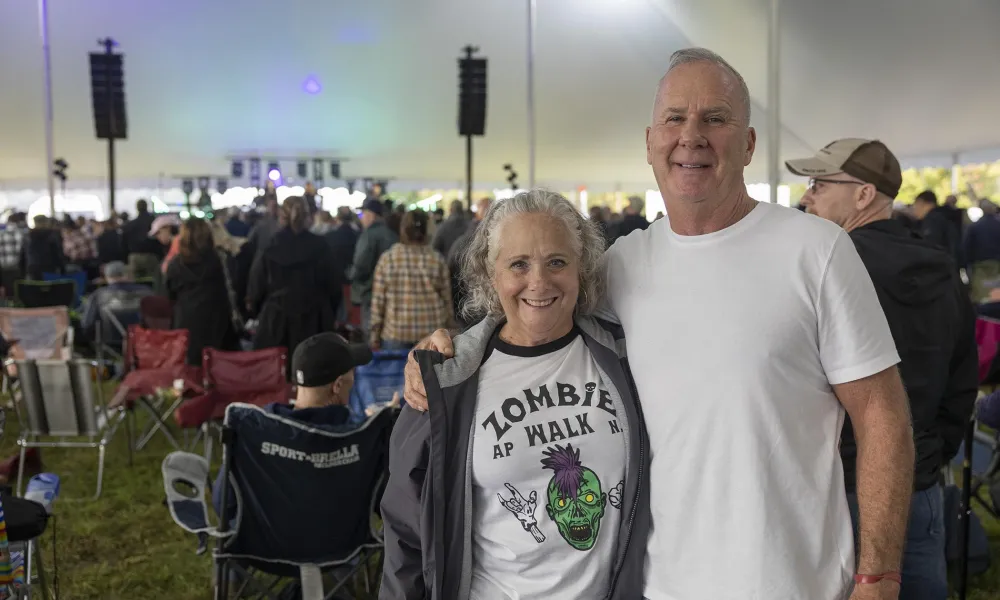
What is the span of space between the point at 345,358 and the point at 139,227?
7.40m

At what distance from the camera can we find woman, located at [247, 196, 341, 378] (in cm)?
530

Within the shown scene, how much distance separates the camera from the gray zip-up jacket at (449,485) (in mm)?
1404

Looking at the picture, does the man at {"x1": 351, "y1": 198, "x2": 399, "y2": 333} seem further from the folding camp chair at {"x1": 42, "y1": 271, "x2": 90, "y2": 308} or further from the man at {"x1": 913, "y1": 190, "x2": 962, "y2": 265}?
the man at {"x1": 913, "y1": 190, "x2": 962, "y2": 265}

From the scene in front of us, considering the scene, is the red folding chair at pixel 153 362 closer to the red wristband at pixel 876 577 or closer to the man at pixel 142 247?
the man at pixel 142 247

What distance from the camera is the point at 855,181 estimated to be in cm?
211

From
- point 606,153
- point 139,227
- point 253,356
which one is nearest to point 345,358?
point 253,356

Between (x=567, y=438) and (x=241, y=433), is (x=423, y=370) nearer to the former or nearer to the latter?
(x=567, y=438)

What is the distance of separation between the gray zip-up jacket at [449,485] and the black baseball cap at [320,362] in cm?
130

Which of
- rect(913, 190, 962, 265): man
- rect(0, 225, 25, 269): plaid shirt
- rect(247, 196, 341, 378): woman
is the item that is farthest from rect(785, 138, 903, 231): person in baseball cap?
rect(0, 225, 25, 269): plaid shirt

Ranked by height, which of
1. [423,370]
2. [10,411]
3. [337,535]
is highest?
[423,370]

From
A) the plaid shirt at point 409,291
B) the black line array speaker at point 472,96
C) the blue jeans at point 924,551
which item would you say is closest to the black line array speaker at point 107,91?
the black line array speaker at point 472,96

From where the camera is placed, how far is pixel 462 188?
2356 centimetres

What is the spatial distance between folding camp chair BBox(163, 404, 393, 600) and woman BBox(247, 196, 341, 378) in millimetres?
2664

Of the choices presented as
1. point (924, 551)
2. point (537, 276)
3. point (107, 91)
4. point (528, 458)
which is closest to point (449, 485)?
point (528, 458)
